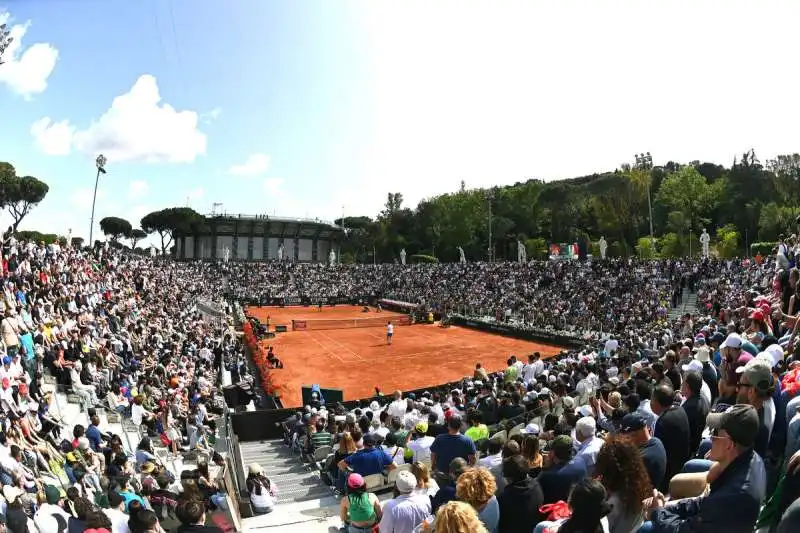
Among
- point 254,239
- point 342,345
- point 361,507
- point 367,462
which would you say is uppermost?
point 254,239

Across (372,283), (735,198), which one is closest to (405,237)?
(372,283)

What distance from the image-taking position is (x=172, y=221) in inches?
4092

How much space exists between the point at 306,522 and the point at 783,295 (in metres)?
11.1

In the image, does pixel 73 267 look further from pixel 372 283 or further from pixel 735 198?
pixel 735 198

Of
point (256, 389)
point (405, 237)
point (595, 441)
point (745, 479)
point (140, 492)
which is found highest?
point (405, 237)

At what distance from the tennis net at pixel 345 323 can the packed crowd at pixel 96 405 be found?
19.5m

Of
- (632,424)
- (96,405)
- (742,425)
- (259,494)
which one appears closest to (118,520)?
(259,494)

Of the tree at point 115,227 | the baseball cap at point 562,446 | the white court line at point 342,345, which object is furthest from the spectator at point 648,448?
the tree at point 115,227

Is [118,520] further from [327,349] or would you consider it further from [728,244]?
[728,244]

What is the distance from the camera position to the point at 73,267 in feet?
76.6

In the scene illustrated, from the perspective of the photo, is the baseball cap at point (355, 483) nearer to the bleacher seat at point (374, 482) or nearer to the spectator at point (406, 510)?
the spectator at point (406, 510)

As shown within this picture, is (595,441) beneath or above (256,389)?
above

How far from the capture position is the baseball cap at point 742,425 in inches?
127

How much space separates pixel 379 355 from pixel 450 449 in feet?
94.3
